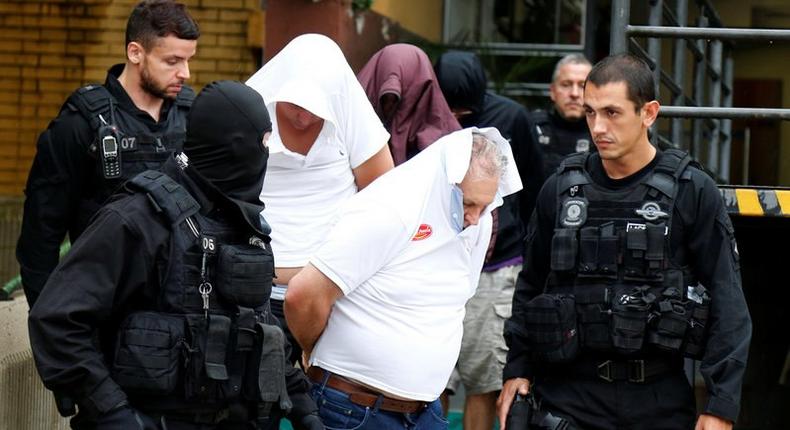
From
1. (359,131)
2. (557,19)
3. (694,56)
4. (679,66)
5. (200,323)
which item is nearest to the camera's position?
(200,323)

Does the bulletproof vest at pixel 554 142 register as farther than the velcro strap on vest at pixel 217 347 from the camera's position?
Yes

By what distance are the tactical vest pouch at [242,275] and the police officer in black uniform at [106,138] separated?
55.0 inches

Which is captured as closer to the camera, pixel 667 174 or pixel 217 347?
pixel 217 347

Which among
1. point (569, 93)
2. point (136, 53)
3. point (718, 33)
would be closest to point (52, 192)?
point (136, 53)

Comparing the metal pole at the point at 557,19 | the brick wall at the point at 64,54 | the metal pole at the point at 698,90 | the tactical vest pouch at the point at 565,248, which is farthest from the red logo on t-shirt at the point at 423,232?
the metal pole at the point at 557,19

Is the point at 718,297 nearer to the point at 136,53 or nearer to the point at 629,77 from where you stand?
the point at 629,77

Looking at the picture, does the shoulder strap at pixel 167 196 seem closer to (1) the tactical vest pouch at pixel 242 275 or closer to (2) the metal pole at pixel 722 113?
(1) the tactical vest pouch at pixel 242 275

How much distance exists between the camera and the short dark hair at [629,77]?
14.5 feet

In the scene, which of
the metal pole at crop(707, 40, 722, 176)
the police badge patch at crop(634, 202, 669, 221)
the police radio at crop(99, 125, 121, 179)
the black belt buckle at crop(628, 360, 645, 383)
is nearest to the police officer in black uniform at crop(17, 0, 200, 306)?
the police radio at crop(99, 125, 121, 179)

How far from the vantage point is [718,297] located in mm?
4359

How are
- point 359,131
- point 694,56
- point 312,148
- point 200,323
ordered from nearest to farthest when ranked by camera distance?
point 200,323
point 312,148
point 359,131
point 694,56

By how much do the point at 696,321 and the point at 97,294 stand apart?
77.6 inches

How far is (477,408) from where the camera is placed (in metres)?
6.31

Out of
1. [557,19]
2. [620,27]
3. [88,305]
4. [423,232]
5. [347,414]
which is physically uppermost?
[557,19]
